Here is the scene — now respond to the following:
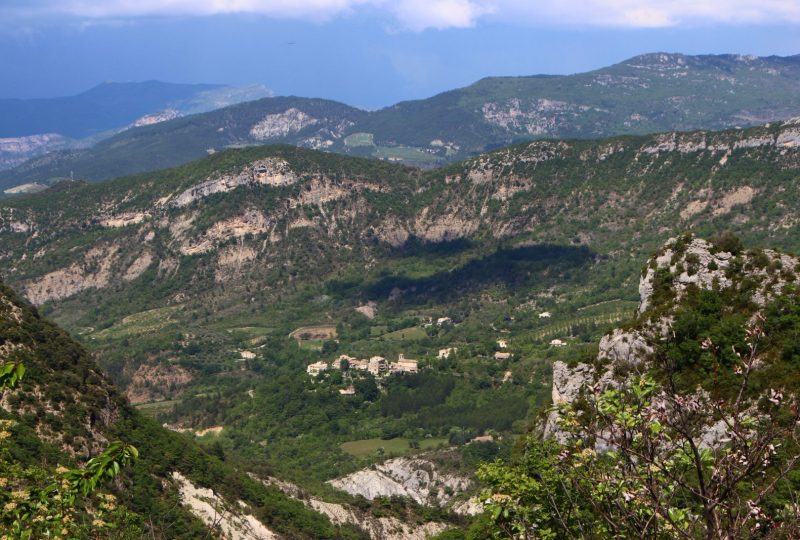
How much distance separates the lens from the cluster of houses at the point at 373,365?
14138cm

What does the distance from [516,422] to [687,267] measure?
60.7m

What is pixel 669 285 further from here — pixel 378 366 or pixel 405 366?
pixel 378 366

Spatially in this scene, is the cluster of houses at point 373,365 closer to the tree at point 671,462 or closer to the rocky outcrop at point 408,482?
the rocky outcrop at point 408,482

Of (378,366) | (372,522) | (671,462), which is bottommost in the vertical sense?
(378,366)

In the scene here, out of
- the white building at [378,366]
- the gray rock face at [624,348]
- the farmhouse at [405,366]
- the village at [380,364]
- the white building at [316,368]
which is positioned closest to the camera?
the gray rock face at [624,348]

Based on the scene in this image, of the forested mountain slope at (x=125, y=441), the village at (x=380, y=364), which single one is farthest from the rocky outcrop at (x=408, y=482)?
the village at (x=380, y=364)

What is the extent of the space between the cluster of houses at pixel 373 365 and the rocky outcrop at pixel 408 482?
45.1m

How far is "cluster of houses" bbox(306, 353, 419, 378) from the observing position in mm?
141375

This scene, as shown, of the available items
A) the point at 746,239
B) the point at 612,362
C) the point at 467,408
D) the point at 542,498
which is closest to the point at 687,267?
the point at 612,362

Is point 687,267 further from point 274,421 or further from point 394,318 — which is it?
point 394,318

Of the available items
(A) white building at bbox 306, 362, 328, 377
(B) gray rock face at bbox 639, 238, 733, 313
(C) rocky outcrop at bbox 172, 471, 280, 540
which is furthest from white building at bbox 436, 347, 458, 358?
(B) gray rock face at bbox 639, 238, 733, 313

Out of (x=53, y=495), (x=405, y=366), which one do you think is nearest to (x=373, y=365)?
(x=405, y=366)

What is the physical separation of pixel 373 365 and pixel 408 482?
51.8 metres

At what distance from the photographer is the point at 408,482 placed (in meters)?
92.8
